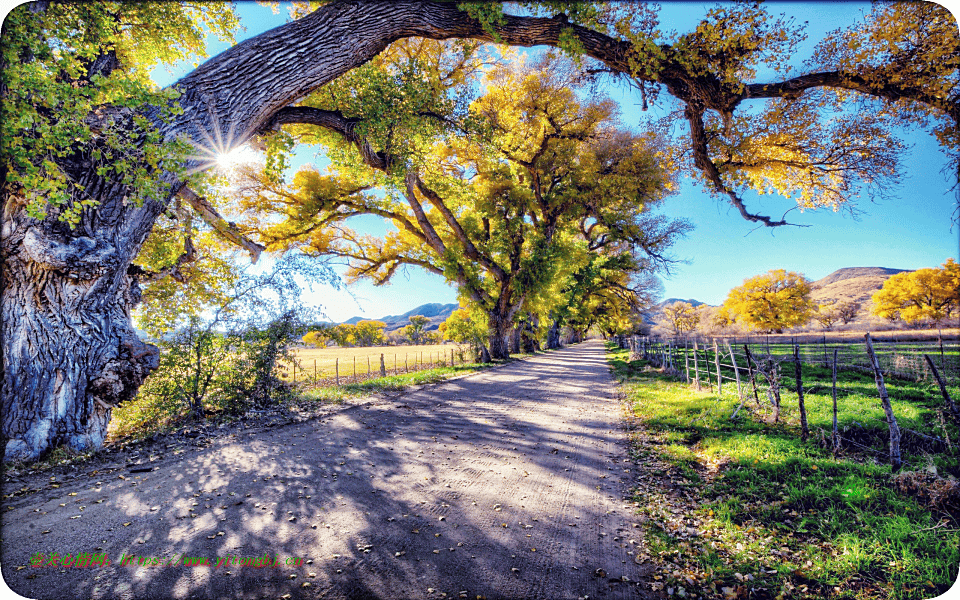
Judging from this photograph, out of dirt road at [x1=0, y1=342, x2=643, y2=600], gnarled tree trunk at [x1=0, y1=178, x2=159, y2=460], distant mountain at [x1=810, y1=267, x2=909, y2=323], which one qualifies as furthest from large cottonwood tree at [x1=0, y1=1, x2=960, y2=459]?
distant mountain at [x1=810, y1=267, x2=909, y2=323]

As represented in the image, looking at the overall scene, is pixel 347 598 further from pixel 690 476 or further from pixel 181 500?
pixel 690 476

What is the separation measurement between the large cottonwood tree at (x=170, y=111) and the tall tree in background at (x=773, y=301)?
6079cm

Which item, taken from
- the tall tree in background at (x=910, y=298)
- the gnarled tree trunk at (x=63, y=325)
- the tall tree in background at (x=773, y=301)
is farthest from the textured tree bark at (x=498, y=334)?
the tall tree in background at (x=773, y=301)

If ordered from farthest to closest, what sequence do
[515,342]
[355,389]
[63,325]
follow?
1. [515,342]
2. [355,389]
3. [63,325]

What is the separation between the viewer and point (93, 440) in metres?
4.55

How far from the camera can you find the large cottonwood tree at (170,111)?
3.40 metres

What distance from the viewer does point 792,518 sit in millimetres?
3150

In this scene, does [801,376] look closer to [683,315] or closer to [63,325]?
[63,325]

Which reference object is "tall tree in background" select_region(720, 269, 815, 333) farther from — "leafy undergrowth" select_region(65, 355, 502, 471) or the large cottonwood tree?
"leafy undergrowth" select_region(65, 355, 502, 471)

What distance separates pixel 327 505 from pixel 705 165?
26.6ft

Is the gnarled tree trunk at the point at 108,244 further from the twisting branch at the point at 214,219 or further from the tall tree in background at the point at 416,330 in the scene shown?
the tall tree in background at the point at 416,330

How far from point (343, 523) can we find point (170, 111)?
4.69 metres

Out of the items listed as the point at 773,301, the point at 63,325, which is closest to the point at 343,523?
the point at 63,325

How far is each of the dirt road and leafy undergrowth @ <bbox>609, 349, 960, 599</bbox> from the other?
44 cm
